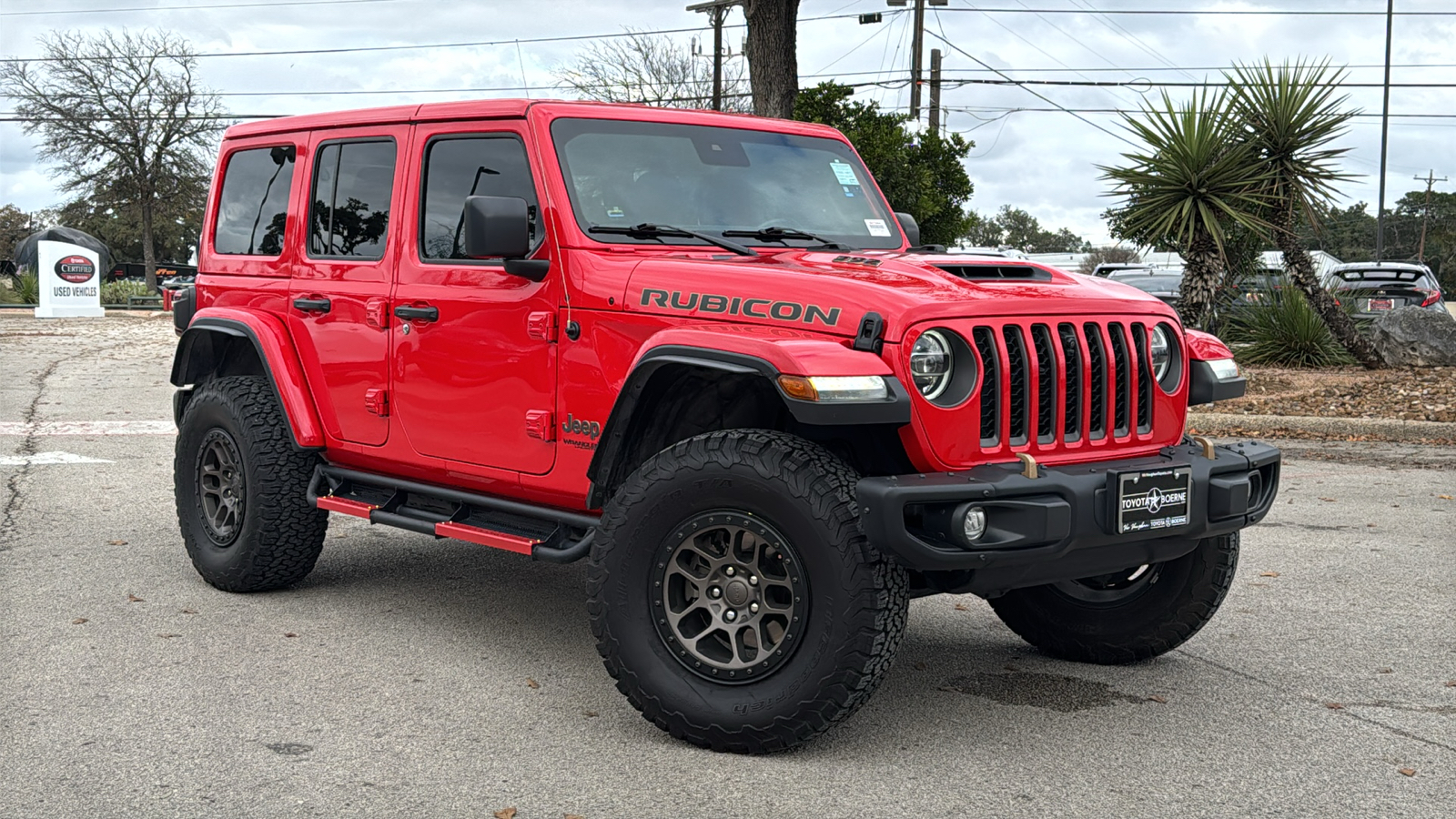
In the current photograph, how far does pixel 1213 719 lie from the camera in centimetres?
466

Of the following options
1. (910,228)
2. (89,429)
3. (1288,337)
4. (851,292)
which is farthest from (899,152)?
(851,292)

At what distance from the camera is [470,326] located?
17.2 ft

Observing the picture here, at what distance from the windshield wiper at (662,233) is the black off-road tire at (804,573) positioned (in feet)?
3.24

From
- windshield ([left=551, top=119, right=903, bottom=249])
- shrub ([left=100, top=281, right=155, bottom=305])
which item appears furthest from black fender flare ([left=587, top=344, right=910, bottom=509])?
shrub ([left=100, top=281, right=155, bottom=305])

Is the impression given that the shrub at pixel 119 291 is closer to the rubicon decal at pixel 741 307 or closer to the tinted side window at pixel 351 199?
the tinted side window at pixel 351 199

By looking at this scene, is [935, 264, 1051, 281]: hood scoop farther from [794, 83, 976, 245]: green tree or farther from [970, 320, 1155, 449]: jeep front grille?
[794, 83, 976, 245]: green tree

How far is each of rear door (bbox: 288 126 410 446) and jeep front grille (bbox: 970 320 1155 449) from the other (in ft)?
8.50

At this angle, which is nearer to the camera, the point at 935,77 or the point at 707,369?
the point at 707,369

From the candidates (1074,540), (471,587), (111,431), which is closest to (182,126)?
(111,431)

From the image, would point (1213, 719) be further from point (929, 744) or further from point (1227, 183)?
point (1227, 183)

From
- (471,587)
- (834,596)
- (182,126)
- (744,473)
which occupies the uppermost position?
(182,126)

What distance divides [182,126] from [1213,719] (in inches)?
1989

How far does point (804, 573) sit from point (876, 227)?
2.19m

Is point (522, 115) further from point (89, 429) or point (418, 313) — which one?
point (89, 429)
